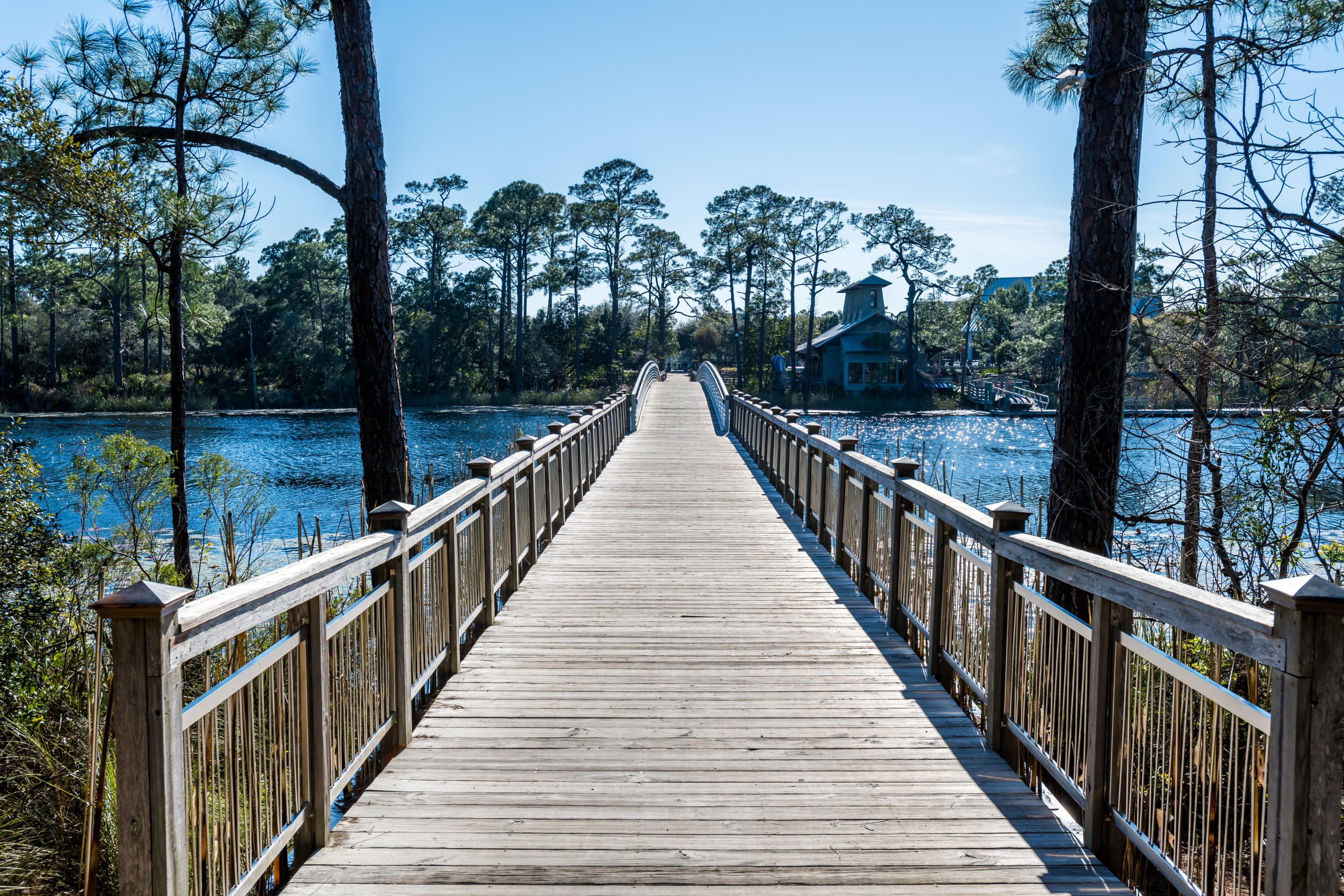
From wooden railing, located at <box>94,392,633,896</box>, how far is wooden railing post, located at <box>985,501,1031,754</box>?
2.54 metres

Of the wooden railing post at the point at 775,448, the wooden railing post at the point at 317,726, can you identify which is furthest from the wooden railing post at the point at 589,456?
the wooden railing post at the point at 317,726

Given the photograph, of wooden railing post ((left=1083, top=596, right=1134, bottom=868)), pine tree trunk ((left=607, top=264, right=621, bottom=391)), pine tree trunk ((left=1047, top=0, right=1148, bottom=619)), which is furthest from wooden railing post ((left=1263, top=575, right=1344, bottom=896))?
pine tree trunk ((left=607, top=264, right=621, bottom=391))

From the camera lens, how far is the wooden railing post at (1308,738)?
6.23 ft

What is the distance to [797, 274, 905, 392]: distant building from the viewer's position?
162ft

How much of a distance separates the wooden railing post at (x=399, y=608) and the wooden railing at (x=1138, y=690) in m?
2.53

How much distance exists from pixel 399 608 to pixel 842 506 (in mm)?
4369

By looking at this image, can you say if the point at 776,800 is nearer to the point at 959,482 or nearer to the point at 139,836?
the point at 139,836

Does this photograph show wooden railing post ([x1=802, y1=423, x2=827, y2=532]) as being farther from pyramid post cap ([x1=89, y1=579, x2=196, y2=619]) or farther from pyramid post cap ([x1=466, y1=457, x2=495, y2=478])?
pyramid post cap ([x1=89, y1=579, x2=196, y2=619])

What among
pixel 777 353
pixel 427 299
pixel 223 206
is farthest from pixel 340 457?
pixel 777 353

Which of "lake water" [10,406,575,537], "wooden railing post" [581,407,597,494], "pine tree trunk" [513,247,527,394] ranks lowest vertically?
"lake water" [10,406,575,537]

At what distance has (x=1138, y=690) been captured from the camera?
2.69 metres

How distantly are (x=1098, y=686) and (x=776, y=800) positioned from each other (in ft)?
4.05

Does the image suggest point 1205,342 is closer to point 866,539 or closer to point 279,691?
point 866,539

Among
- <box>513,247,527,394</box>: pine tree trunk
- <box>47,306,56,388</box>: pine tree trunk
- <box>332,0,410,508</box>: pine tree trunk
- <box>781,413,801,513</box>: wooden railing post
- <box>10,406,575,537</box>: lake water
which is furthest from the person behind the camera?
<box>513,247,527,394</box>: pine tree trunk
